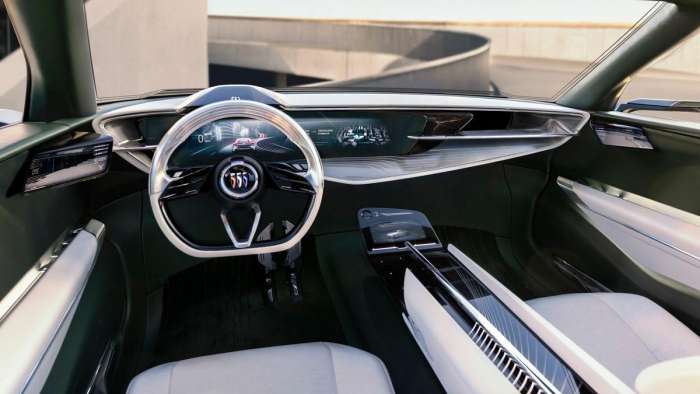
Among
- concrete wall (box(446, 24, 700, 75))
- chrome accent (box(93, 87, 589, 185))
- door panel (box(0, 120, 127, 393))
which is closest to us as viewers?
door panel (box(0, 120, 127, 393))

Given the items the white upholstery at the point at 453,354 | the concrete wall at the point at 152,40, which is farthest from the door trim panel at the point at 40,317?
the concrete wall at the point at 152,40

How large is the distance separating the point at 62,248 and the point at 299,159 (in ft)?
2.76

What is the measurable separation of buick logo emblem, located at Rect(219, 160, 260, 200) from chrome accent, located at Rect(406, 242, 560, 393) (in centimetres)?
78

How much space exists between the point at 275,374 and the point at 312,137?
3.99ft

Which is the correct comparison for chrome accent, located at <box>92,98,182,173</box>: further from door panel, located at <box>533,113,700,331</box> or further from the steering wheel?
door panel, located at <box>533,113,700,331</box>

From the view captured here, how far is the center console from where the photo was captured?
4.40ft

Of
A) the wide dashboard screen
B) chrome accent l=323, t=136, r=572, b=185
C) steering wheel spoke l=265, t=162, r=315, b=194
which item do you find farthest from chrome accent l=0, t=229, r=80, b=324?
chrome accent l=323, t=136, r=572, b=185

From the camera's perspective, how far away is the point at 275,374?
160 centimetres

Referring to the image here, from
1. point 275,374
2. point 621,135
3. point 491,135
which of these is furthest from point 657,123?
point 275,374

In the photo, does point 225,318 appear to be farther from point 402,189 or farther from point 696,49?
point 696,49

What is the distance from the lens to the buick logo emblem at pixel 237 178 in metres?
1.92

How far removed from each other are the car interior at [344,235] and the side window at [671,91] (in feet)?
0.10

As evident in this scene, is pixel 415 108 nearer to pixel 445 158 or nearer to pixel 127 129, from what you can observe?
pixel 445 158

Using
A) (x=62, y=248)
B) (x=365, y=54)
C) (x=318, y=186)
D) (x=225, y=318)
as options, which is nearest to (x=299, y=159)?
(x=318, y=186)
